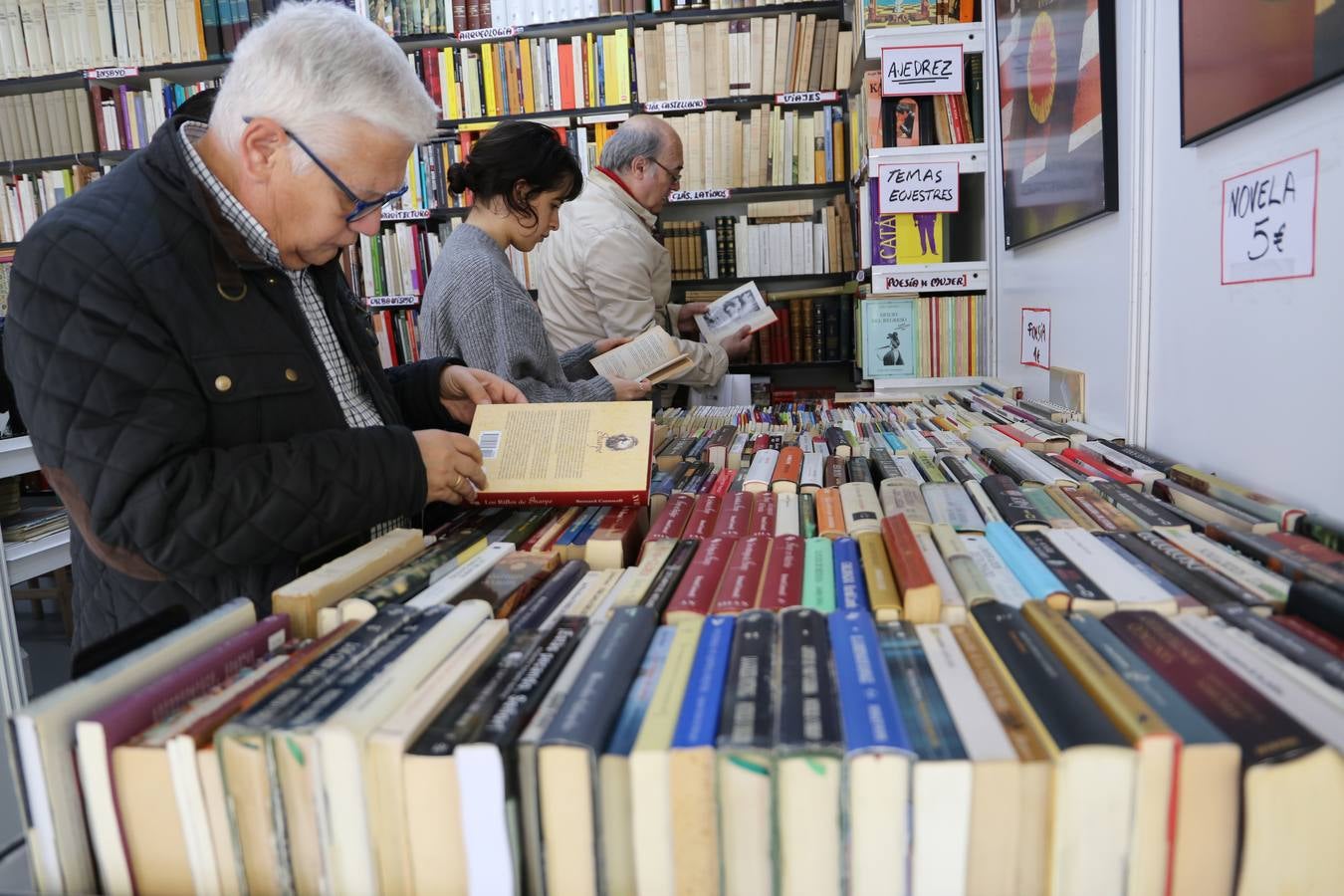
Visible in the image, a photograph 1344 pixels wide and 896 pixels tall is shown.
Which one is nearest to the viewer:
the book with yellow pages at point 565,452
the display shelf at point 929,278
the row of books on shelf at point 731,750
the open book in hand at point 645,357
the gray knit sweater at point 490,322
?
the row of books on shelf at point 731,750

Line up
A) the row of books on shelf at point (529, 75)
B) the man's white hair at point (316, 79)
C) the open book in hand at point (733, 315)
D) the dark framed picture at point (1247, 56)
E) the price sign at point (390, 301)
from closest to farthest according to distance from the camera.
Answer: 1. the dark framed picture at point (1247, 56)
2. the man's white hair at point (316, 79)
3. the open book in hand at point (733, 315)
4. the row of books on shelf at point (529, 75)
5. the price sign at point (390, 301)

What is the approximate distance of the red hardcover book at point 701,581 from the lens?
76 cm

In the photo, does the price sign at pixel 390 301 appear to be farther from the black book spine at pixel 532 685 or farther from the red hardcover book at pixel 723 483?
the black book spine at pixel 532 685

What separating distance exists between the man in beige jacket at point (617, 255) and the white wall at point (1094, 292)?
3.52ft

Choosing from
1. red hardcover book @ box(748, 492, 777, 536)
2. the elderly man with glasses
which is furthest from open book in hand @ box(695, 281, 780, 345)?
the elderly man with glasses

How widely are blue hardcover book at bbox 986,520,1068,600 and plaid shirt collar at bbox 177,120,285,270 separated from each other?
0.95 metres

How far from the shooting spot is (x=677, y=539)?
1.00 meters

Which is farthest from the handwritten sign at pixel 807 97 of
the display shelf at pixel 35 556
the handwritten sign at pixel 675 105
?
the display shelf at pixel 35 556

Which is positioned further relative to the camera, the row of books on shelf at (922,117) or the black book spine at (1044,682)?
the row of books on shelf at (922,117)

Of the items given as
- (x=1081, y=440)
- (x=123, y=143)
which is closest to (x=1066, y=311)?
(x=1081, y=440)

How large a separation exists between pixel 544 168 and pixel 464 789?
1681 mm

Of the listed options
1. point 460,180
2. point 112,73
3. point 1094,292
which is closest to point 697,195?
point 460,180

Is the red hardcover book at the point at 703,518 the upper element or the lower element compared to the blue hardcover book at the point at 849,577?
upper

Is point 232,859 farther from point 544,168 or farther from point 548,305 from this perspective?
point 548,305
